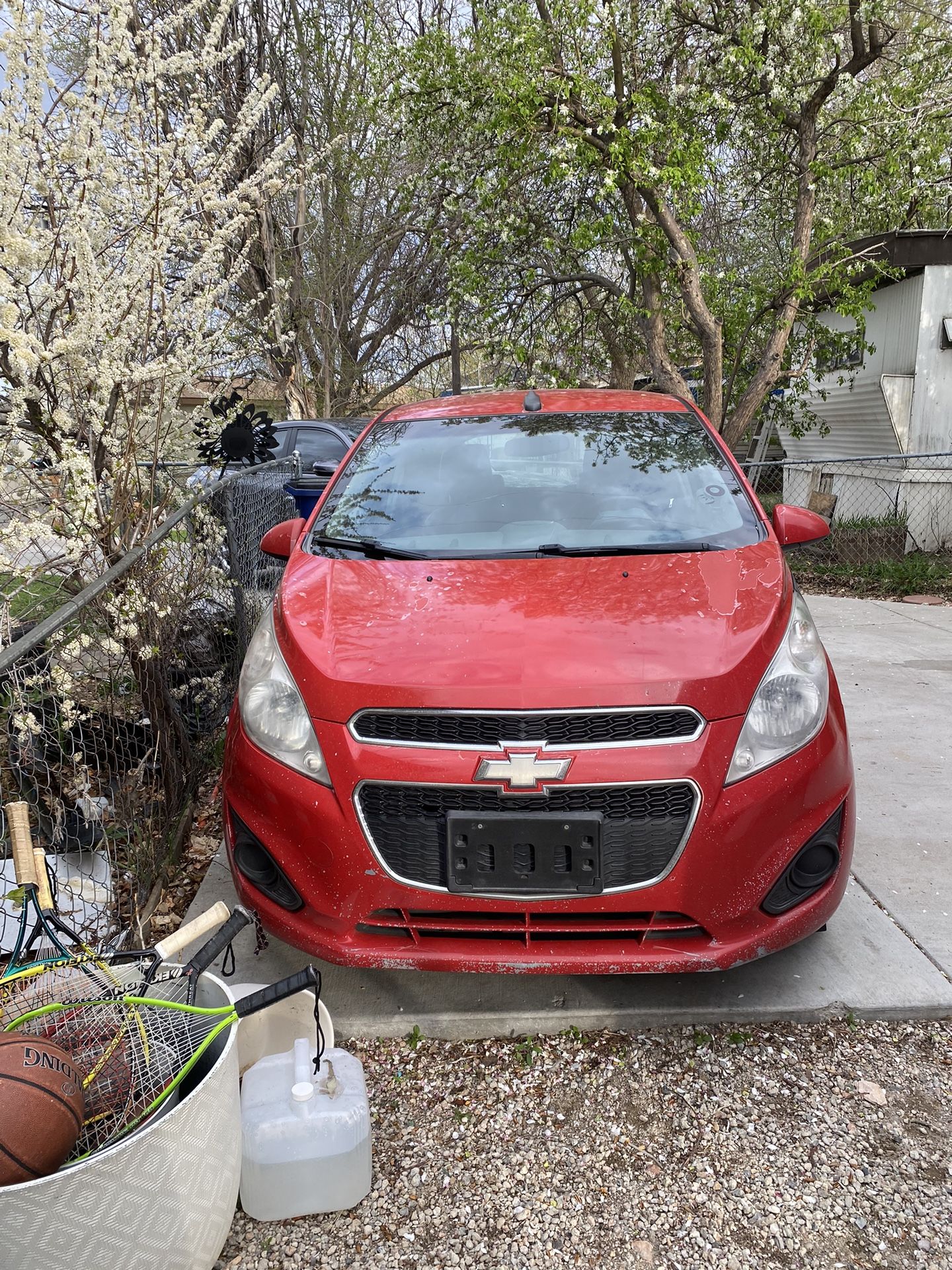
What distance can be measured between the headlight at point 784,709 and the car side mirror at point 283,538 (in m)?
1.68

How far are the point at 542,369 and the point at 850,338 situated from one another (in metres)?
3.35

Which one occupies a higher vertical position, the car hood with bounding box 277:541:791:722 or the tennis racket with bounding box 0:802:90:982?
the car hood with bounding box 277:541:791:722

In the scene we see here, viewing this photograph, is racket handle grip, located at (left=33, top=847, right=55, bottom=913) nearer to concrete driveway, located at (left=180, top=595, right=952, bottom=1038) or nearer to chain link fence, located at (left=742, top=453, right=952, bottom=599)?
concrete driveway, located at (left=180, top=595, right=952, bottom=1038)

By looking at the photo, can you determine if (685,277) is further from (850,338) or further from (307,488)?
(307,488)

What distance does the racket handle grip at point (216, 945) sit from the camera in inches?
71.6

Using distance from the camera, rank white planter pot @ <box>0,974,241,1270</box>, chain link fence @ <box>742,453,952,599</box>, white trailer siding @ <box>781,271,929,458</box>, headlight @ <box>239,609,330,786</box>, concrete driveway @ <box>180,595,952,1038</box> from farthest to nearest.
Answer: white trailer siding @ <box>781,271,929,458</box> → chain link fence @ <box>742,453,952,599</box> → concrete driveway @ <box>180,595,952,1038</box> → headlight @ <box>239,609,330,786</box> → white planter pot @ <box>0,974,241,1270</box>

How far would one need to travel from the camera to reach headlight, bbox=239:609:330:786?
2.28 meters

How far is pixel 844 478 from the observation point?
11.4m

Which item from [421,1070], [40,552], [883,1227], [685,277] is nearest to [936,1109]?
[883,1227]

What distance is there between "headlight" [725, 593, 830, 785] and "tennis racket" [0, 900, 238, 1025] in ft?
3.98

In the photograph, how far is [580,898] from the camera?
216 cm

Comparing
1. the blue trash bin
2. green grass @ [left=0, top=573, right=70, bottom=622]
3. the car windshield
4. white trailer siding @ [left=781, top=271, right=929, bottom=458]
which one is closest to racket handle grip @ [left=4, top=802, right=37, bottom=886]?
green grass @ [left=0, top=573, right=70, bottom=622]

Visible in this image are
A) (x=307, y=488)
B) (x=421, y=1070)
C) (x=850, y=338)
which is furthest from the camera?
(x=850, y=338)

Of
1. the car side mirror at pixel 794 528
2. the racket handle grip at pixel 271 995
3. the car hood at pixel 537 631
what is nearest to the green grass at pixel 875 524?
the car side mirror at pixel 794 528
